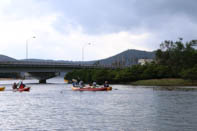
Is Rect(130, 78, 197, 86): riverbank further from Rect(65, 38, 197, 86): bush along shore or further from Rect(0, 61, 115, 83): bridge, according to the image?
Rect(0, 61, 115, 83): bridge

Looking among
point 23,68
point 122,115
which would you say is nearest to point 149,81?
point 23,68

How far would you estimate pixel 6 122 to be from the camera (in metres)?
45.3

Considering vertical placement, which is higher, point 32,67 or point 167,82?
point 32,67

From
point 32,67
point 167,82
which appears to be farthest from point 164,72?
point 32,67

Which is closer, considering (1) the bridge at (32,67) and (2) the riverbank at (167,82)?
(2) the riverbank at (167,82)

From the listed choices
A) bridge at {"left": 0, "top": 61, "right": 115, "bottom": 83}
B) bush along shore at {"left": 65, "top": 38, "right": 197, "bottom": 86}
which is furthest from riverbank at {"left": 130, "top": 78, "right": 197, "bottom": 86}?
bridge at {"left": 0, "top": 61, "right": 115, "bottom": 83}

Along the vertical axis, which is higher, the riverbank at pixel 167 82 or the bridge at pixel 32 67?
the bridge at pixel 32 67

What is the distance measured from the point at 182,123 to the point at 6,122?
19.8 meters

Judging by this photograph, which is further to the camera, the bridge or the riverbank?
the bridge

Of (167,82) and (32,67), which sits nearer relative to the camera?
(167,82)

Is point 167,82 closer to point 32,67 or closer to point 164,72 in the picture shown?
point 164,72

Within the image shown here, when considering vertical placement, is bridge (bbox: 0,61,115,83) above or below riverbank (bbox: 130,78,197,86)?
above

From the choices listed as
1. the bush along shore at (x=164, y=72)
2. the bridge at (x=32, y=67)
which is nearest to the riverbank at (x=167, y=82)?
the bush along shore at (x=164, y=72)

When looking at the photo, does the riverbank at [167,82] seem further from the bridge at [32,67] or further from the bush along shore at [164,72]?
the bridge at [32,67]
